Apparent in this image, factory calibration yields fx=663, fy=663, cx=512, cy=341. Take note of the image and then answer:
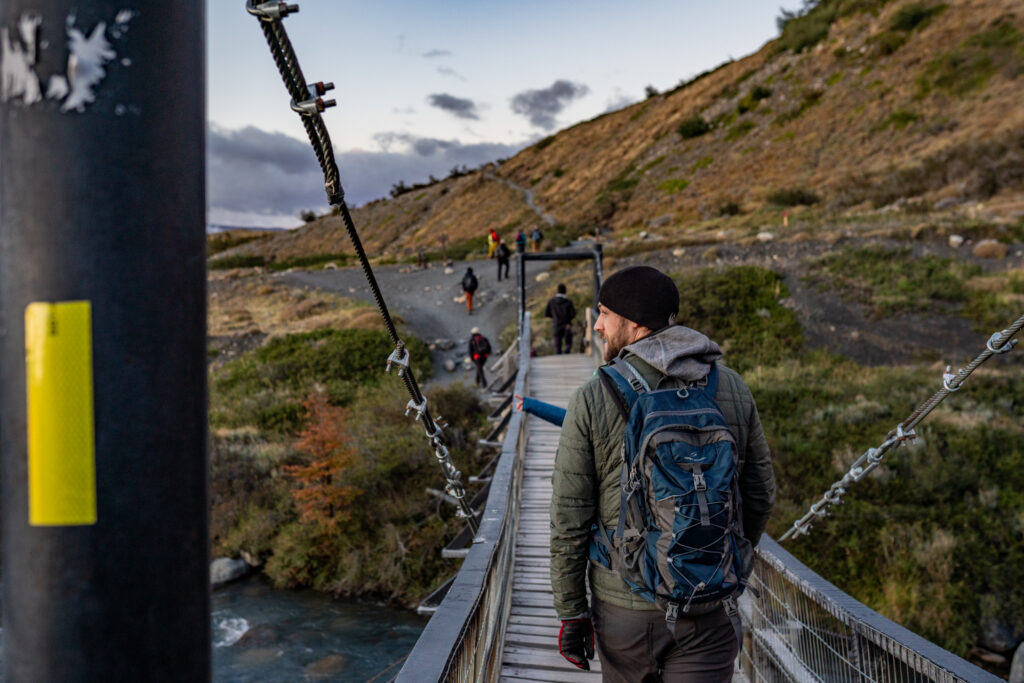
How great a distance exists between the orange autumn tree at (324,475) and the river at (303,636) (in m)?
1.54

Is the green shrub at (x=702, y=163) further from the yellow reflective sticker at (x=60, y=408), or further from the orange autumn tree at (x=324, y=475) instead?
the yellow reflective sticker at (x=60, y=408)

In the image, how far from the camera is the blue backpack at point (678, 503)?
6.32ft

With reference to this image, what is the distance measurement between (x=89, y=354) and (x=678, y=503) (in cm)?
154

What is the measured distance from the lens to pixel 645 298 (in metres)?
A: 2.24

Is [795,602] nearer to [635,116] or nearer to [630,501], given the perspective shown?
[630,501]

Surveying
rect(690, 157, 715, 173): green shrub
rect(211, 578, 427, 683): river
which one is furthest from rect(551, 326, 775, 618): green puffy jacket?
rect(690, 157, 715, 173): green shrub

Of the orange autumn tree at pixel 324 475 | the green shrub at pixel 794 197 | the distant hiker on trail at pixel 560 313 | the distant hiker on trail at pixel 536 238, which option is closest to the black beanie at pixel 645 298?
the distant hiker on trail at pixel 560 313

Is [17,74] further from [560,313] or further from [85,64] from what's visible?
[560,313]

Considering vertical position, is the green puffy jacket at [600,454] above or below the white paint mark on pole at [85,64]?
below

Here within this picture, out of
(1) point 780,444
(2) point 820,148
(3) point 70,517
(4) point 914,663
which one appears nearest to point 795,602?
(4) point 914,663

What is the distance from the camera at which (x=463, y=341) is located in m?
23.8

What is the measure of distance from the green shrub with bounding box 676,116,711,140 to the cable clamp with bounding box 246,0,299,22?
58587 millimetres

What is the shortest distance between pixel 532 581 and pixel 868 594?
20.9ft

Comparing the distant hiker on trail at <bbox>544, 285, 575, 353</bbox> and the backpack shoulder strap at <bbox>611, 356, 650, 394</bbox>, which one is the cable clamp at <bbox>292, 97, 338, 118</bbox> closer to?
the backpack shoulder strap at <bbox>611, 356, 650, 394</bbox>
